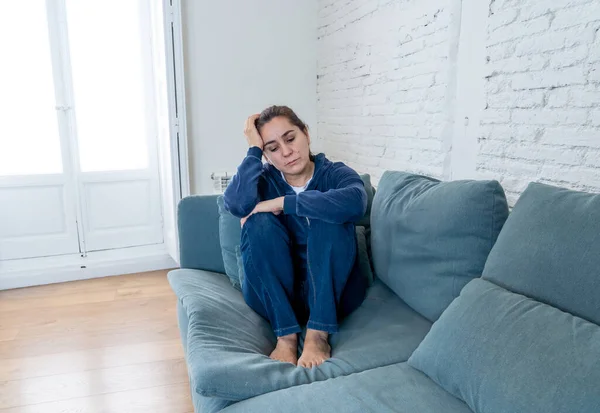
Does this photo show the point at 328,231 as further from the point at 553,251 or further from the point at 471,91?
the point at 471,91

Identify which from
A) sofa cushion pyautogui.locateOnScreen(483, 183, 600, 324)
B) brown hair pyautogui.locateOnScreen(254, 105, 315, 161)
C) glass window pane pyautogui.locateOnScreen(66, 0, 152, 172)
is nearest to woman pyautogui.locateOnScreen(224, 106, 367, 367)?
brown hair pyautogui.locateOnScreen(254, 105, 315, 161)

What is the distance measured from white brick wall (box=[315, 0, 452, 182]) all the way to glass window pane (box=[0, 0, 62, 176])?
1923mm

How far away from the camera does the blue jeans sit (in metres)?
1.44

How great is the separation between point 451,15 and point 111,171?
100.0 inches

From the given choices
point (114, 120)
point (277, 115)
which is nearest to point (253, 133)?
point (277, 115)

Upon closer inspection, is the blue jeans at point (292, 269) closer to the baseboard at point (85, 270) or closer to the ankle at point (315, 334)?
the ankle at point (315, 334)

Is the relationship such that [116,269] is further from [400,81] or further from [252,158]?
[400,81]

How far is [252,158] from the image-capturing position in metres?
1.63

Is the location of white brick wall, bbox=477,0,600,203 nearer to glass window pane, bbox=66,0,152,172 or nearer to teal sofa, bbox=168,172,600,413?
teal sofa, bbox=168,172,600,413

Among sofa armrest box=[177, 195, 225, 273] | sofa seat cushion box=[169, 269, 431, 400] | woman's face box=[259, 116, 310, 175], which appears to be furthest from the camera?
sofa armrest box=[177, 195, 225, 273]

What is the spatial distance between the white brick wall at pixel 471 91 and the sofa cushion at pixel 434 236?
0.35m

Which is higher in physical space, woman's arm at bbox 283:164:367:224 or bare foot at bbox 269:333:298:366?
woman's arm at bbox 283:164:367:224

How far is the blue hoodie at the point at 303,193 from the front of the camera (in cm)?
146

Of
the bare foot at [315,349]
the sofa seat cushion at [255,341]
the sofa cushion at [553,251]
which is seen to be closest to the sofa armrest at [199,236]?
the sofa seat cushion at [255,341]
